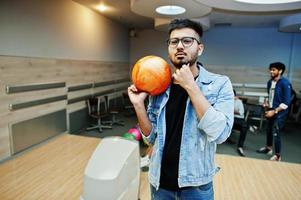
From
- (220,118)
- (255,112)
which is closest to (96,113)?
(220,118)

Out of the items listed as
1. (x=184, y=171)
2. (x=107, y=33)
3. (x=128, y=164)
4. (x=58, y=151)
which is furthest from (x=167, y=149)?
(x=107, y=33)

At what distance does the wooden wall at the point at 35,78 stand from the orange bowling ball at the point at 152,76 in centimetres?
251

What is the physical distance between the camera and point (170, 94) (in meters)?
1.08

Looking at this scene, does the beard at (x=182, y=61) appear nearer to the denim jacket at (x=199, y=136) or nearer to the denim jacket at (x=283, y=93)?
the denim jacket at (x=199, y=136)

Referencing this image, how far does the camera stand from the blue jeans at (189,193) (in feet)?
3.32

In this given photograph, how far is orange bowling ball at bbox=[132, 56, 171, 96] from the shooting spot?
0.99m

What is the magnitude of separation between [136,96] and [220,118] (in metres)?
0.40

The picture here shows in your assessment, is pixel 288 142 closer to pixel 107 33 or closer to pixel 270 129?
pixel 270 129

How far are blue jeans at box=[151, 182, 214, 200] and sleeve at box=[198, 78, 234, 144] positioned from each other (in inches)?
10.9

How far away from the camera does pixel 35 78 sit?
326 centimetres

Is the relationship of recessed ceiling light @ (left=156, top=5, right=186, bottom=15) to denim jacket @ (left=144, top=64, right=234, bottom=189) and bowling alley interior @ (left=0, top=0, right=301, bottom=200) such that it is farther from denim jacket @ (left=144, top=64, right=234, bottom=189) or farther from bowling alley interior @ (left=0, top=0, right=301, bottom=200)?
denim jacket @ (left=144, top=64, right=234, bottom=189)

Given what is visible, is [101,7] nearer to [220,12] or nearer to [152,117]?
[220,12]

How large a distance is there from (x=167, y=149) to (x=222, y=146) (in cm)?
326

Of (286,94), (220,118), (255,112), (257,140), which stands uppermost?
(220,118)
